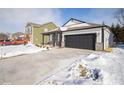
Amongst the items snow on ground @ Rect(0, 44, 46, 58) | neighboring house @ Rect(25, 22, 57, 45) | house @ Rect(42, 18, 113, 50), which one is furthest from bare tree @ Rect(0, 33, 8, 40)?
house @ Rect(42, 18, 113, 50)

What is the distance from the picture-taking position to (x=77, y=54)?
6066 millimetres

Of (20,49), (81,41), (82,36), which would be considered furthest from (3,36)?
(82,36)

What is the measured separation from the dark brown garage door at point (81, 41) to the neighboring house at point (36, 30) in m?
1.49

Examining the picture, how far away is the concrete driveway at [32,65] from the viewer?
4.61 metres

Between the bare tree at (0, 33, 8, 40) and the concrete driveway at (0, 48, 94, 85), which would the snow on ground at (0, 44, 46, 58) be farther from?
the bare tree at (0, 33, 8, 40)

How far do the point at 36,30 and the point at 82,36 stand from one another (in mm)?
2281

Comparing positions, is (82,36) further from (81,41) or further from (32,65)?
(32,65)

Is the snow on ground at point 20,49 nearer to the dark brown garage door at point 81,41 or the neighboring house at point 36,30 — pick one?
the neighboring house at point 36,30
